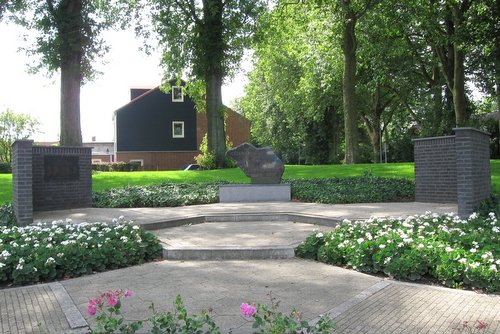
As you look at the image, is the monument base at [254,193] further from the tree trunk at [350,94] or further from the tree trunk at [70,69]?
the tree trunk at [70,69]

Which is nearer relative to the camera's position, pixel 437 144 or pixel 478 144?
pixel 478 144

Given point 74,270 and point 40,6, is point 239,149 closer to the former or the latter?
point 74,270

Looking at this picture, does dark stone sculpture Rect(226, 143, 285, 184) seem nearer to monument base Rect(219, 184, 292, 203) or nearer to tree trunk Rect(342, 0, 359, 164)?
monument base Rect(219, 184, 292, 203)

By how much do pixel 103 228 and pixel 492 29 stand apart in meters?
19.4

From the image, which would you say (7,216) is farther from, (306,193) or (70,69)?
(70,69)

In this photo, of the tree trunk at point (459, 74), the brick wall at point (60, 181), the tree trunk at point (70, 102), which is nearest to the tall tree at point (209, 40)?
the tree trunk at point (70, 102)

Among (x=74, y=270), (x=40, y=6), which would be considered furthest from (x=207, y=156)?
(x=74, y=270)

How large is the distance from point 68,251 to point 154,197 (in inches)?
294

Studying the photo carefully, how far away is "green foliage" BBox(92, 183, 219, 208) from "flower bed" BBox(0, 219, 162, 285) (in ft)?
17.6

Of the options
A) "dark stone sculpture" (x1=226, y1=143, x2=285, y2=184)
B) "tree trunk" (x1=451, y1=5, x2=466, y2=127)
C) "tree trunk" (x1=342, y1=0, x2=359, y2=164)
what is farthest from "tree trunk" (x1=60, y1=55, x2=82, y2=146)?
"tree trunk" (x1=451, y1=5, x2=466, y2=127)

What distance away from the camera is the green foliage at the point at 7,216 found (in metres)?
9.19

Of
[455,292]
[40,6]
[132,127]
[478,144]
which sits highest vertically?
[40,6]

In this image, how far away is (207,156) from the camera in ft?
75.9

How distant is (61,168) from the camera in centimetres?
1177
